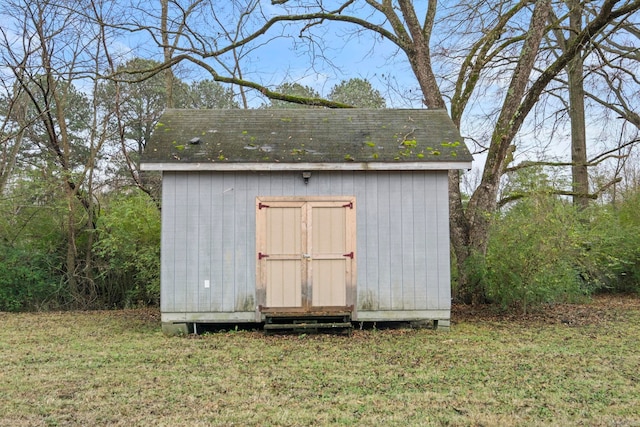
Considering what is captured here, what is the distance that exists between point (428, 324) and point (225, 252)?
3415mm

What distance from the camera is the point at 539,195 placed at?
9.23 meters

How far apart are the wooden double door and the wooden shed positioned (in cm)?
2

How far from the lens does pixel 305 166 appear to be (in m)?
8.17

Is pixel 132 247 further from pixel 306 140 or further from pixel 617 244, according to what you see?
pixel 617 244

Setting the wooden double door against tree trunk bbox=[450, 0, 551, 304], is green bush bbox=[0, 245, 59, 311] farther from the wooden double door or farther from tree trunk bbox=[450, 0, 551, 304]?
tree trunk bbox=[450, 0, 551, 304]

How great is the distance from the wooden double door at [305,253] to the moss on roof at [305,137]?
0.75 metres

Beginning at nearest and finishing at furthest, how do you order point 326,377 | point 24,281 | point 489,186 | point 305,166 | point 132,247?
point 326,377
point 305,166
point 489,186
point 132,247
point 24,281

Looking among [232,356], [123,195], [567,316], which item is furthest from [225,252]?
[567,316]

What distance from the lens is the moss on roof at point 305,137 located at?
823cm

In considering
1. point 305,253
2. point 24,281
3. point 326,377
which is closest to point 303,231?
point 305,253

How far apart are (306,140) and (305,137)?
12 cm

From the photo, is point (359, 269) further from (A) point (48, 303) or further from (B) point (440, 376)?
(A) point (48, 303)

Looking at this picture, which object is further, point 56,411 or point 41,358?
point 41,358

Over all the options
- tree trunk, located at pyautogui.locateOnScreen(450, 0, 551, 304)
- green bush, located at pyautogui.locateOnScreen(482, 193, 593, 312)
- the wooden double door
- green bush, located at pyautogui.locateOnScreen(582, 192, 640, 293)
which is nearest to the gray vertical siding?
the wooden double door
